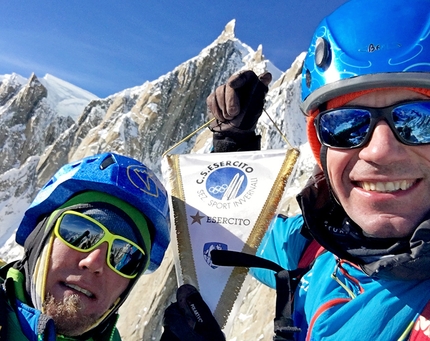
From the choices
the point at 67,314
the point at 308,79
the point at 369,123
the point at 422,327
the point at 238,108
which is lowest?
the point at 67,314

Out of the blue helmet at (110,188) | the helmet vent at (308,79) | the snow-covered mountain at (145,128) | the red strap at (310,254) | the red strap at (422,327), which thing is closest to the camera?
the red strap at (422,327)

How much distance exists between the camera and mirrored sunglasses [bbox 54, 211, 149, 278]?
257 cm

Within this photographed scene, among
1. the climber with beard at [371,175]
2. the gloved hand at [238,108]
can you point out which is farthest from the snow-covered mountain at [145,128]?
the climber with beard at [371,175]

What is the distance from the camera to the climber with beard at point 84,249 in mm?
2375

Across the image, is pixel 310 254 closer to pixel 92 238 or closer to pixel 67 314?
pixel 92 238

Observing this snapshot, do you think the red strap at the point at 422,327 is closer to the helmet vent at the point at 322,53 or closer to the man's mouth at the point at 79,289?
the helmet vent at the point at 322,53

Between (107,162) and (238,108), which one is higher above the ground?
(238,108)

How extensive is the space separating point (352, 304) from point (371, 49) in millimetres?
1311

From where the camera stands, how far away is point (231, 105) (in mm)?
3412

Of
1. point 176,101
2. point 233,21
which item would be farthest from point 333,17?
point 233,21

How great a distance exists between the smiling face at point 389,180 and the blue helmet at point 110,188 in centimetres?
167

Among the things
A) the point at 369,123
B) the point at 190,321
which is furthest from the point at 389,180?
the point at 190,321

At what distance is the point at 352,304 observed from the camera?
66.9 inches

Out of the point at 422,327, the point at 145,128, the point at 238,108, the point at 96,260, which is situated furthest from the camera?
the point at 145,128
